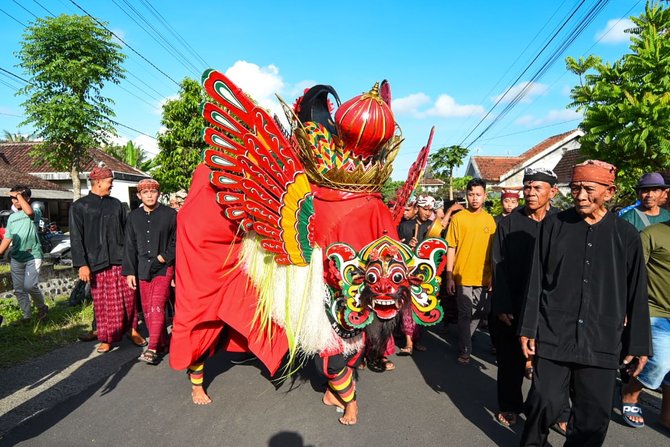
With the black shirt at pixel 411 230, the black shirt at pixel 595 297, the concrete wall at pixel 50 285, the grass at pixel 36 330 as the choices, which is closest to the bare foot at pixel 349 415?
the black shirt at pixel 595 297

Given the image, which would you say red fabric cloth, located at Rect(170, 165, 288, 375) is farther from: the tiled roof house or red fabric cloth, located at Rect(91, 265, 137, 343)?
the tiled roof house

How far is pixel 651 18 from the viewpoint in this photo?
572 cm

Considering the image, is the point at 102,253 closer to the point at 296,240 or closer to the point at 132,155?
the point at 296,240

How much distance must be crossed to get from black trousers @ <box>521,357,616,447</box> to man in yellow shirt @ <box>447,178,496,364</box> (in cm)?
159

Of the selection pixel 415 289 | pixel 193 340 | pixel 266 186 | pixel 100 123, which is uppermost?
pixel 100 123

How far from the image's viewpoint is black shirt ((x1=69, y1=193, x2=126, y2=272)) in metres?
4.13

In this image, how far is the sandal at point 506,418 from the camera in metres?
2.85

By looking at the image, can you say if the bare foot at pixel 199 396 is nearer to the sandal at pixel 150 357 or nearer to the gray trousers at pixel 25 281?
the sandal at pixel 150 357

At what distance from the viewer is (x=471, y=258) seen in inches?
155

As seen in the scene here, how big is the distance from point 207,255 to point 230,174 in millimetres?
667

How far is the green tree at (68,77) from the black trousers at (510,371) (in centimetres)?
1134

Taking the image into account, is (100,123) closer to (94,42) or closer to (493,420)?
(94,42)

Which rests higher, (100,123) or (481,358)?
(100,123)

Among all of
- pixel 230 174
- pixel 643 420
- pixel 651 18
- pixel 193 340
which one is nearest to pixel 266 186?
pixel 230 174
